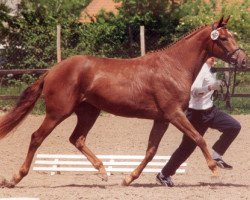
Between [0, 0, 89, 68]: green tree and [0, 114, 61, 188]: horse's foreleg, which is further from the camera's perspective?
[0, 0, 89, 68]: green tree

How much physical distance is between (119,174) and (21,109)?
2187mm

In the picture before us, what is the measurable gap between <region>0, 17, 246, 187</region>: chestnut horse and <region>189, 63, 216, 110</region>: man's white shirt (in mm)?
145

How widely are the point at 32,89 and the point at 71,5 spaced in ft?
70.1

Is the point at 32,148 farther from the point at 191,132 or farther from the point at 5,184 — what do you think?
the point at 191,132

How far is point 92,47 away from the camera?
20.5 metres

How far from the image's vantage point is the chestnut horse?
902 cm

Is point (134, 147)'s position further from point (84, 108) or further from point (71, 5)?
point (71, 5)

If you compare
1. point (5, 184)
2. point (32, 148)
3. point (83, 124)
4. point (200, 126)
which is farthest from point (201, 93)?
point (5, 184)

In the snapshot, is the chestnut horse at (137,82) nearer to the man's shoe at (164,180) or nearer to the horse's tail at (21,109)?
the horse's tail at (21,109)

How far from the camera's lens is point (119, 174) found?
438 inches

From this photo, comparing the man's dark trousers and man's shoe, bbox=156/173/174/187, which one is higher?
the man's dark trousers

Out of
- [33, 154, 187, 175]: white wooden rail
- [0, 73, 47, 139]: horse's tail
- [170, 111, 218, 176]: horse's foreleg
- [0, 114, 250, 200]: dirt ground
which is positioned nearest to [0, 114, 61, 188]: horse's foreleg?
[0, 114, 250, 200]: dirt ground

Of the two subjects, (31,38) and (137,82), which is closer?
(137,82)

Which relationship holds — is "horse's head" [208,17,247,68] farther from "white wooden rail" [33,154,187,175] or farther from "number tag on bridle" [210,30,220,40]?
"white wooden rail" [33,154,187,175]
